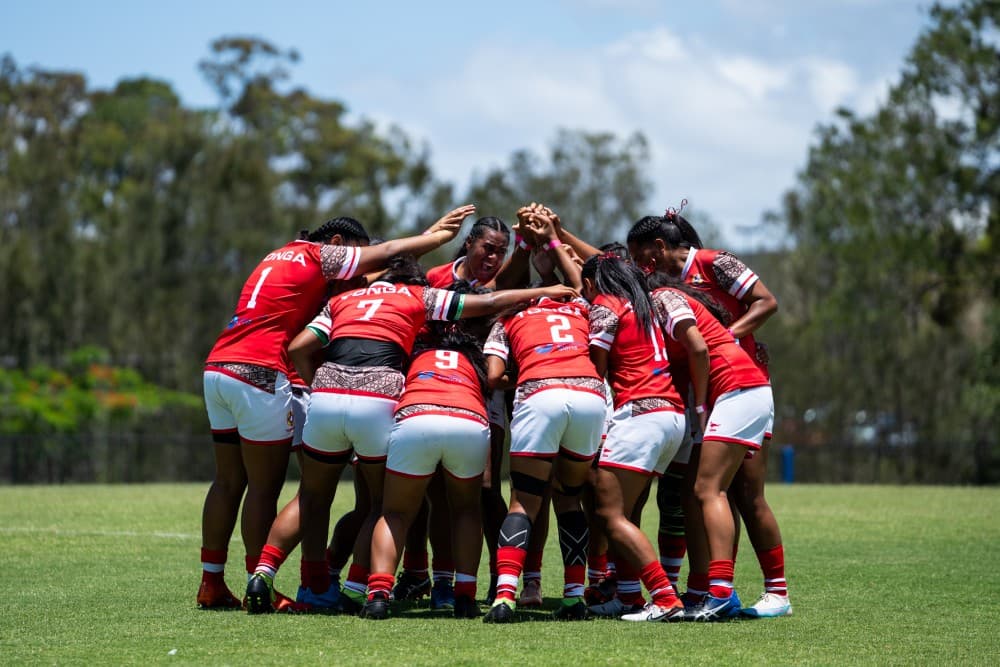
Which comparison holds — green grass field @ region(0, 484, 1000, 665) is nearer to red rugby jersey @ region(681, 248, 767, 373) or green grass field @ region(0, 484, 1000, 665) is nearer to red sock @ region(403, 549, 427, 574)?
red sock @ region(403, 549, 427, 574)

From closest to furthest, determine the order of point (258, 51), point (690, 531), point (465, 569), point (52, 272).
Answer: point (465, 569), point (690, 531), point (52, 272), point (258, 51)

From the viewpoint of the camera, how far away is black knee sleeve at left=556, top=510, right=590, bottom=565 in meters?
7.41

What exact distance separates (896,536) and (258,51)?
128 feet

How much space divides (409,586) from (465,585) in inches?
58.1

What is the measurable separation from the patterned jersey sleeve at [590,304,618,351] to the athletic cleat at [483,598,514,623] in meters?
1.62

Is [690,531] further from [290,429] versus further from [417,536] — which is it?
[290,429]

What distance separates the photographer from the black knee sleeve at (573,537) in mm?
7406

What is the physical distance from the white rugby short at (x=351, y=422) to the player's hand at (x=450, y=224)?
1.44 metres

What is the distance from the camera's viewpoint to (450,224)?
8.57 m

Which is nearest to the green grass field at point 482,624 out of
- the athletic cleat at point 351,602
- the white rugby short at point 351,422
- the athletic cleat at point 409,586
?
the athletic cleat at point 351,602

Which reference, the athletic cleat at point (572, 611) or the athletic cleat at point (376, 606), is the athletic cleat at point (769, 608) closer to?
the athletic cleat at point (572, 611)

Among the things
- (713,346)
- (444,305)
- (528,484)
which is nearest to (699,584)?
(528,484)

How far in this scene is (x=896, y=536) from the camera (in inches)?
500

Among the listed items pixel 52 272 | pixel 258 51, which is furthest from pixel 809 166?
pixel 52 272
